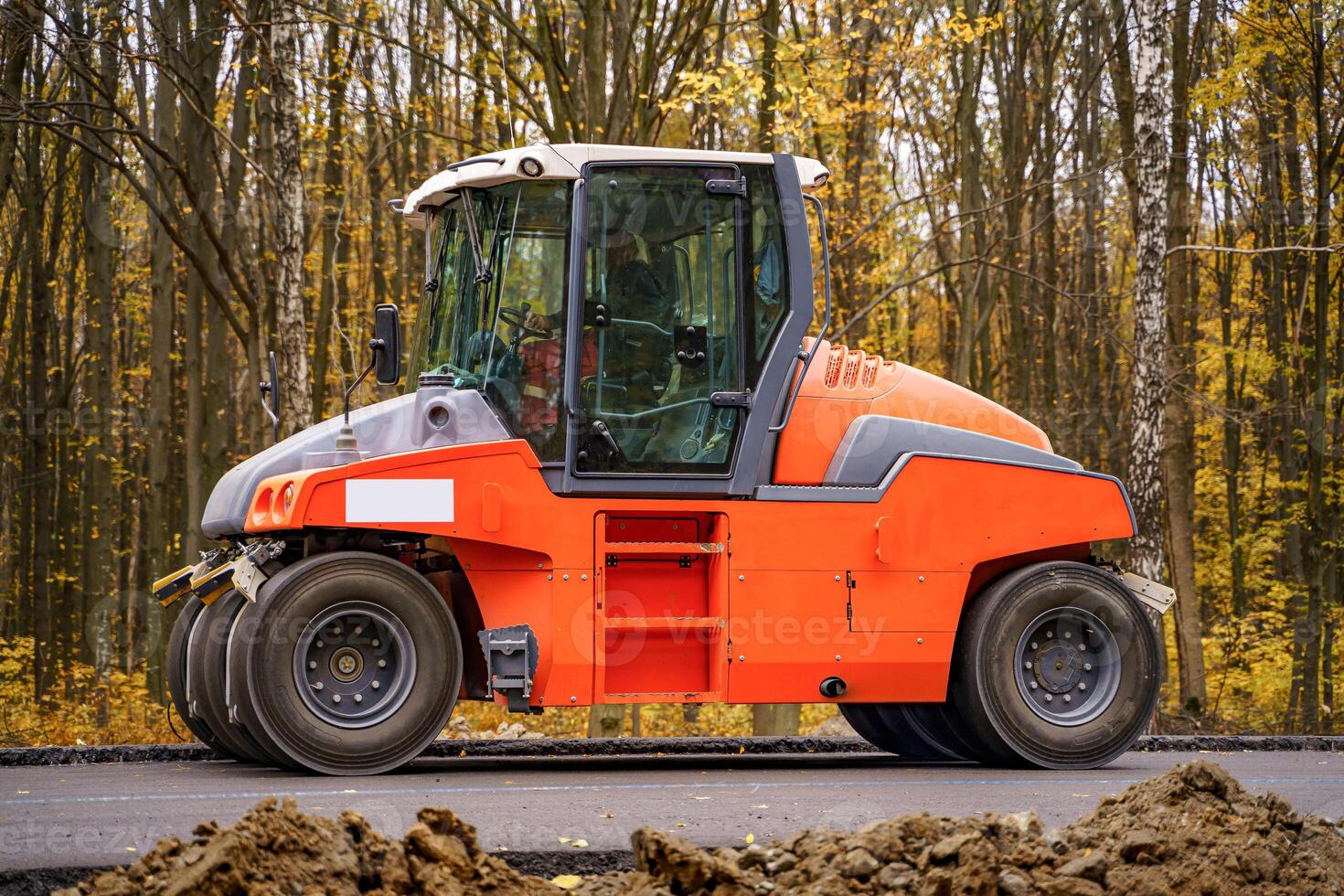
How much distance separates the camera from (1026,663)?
363 inches

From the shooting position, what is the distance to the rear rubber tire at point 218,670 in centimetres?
848

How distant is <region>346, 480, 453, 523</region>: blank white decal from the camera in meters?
8.04

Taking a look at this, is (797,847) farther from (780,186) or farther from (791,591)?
(780,186)

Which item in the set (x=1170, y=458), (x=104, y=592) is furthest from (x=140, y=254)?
(x=1170, y=458)

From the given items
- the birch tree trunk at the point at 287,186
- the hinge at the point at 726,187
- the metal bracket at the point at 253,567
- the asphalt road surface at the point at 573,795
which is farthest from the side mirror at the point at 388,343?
the birch tree trunk at the point at 287,186

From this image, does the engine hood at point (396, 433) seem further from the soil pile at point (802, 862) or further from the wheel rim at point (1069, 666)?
the soil pile at point (802, 862)

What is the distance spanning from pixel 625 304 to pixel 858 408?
1.64m

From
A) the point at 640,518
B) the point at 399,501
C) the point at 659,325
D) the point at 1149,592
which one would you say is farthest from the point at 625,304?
the point at 1149,592

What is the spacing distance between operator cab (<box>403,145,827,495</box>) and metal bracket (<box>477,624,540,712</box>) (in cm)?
88

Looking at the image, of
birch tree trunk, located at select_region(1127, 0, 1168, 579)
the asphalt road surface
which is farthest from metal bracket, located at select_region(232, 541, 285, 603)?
birch tree trunk, located at select_region(1127, 0, 1168, 579)

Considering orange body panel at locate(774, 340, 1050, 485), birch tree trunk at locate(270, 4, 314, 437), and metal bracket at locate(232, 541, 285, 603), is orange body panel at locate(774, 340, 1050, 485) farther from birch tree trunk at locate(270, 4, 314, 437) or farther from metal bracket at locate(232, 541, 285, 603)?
birch tree trunk at locate(270, 4, 314, 437)

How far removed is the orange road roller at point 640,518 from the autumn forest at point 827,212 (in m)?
5.73

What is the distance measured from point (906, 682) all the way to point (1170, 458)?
39.5 ft

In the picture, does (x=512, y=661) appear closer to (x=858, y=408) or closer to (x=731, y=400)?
(x=731, y=400)
